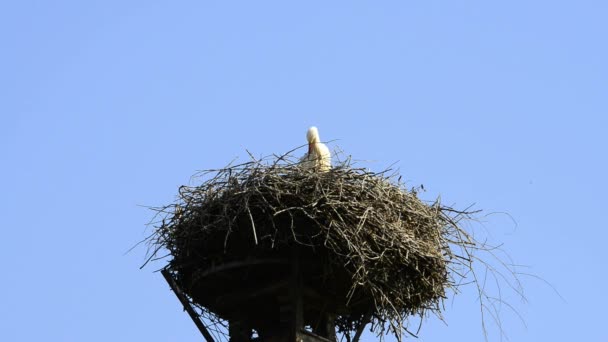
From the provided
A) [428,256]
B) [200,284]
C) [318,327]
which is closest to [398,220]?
[428,256]

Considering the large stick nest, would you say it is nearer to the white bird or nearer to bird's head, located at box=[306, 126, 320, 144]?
the white bird

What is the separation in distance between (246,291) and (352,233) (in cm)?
109

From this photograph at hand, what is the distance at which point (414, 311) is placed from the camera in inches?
387

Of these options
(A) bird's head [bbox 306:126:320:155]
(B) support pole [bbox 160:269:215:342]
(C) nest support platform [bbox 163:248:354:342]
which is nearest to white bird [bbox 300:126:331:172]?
(A) bird's head [bbox 306:126:320:155]

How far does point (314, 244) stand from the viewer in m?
9.23

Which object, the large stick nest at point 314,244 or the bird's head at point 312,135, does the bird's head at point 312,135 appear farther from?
the large stick nest at point 314,244

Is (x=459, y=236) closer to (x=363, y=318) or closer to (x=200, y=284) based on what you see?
(x=363, y=318)

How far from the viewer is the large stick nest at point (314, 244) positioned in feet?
30.3

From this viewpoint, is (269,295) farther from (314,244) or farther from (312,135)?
(312,135)

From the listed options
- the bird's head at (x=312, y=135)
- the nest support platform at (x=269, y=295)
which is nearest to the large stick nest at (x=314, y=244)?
the nest support platform at (x=269, y=295)

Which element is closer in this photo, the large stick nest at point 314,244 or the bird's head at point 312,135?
the large stick nest at point 314,244

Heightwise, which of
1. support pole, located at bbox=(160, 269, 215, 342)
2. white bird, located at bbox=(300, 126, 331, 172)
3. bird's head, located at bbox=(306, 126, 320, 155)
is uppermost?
bird's head, located at bbox=(306, 126, 320, 155)

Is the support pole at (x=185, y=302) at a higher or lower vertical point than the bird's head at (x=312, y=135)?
lower

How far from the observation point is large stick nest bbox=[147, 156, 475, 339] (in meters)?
9.25
